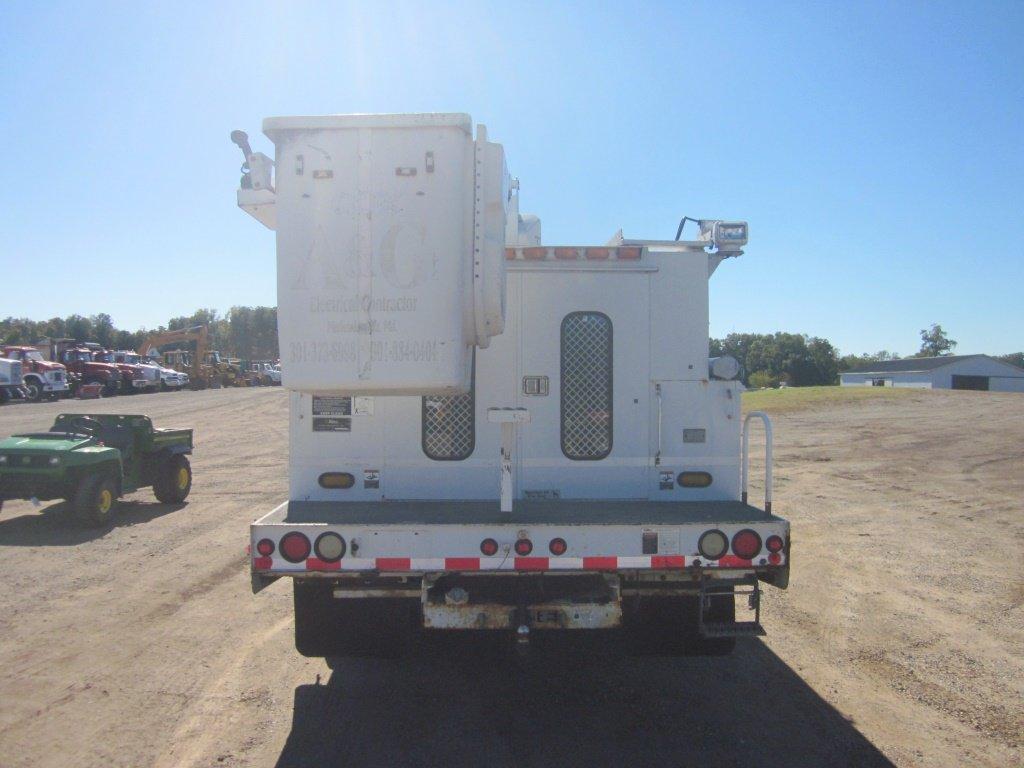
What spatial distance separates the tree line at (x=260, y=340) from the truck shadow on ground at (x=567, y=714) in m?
51.5

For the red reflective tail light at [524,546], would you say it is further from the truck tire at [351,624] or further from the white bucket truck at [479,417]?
the truck tire at [351,624]

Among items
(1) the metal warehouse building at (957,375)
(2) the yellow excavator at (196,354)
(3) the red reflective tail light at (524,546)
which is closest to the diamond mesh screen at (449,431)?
(3) the red reflective tail light at (524,546)

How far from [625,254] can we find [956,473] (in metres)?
12.4

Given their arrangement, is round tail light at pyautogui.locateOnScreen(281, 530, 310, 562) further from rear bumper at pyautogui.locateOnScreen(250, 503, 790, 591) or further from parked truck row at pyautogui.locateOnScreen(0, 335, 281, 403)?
parked truck row at pyautogui.locateOnScreen(0, 335, 281, 403)

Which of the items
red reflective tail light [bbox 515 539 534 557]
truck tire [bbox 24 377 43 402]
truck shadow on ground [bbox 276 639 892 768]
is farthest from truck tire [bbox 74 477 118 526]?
truck tire [bbox 24 377 43 402]

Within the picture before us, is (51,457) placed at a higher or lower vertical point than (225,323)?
lower

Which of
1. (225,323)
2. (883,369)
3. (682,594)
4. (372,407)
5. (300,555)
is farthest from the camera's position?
(225,323)

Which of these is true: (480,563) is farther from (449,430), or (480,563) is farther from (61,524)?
(61,524)

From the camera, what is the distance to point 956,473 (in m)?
14.5

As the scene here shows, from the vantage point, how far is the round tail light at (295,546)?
4.12m

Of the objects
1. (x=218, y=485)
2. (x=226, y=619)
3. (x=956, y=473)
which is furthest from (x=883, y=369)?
(x=226, y=619)

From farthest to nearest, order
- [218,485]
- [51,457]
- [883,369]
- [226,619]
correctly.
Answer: [883,369] → [218,485] → [51,457] → [226,619]

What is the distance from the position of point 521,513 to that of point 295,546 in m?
1.27

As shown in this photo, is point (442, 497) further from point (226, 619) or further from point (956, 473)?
point (956, 473)
